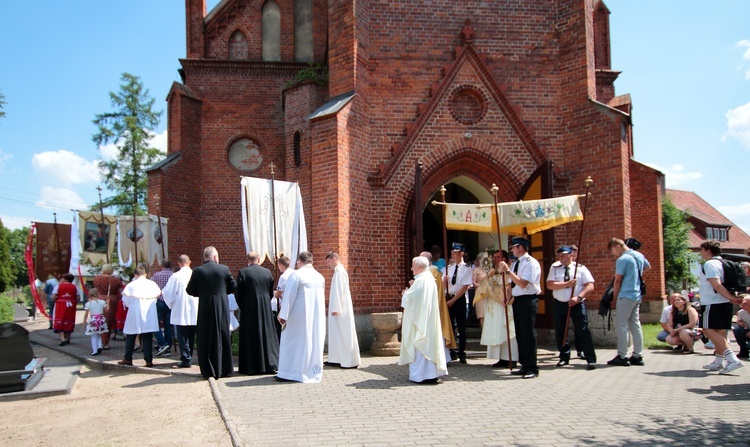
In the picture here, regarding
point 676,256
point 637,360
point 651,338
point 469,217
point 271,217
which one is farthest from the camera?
point 676,256

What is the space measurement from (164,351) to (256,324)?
3567 millimetres

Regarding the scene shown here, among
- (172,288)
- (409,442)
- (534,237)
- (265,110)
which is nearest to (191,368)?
(172,288)

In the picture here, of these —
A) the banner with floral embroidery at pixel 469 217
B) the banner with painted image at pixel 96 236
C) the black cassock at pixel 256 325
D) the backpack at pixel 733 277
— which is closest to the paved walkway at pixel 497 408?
the black cassock at pixel 256 325

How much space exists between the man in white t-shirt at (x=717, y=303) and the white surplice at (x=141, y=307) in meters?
8.76

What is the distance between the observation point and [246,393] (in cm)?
686

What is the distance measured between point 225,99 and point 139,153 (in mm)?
17339

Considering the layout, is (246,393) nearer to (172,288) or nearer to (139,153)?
(172,288)

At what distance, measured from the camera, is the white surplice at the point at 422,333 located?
7.31 meters

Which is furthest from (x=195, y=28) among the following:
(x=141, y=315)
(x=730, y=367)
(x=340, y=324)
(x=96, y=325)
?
(x=730, y=367)

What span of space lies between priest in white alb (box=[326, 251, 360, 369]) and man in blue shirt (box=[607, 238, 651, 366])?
4218mm

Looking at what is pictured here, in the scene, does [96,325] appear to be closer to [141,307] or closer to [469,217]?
[141,307]

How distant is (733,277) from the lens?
7.56m

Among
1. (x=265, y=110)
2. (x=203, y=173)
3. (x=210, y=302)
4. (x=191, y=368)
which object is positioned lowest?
(x=191, y=368)

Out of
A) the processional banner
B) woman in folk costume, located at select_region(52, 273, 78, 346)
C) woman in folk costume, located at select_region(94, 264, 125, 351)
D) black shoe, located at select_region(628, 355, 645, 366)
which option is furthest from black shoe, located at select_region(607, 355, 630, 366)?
woman in folk costume, located at select_region(52, 273, 78, 346)
